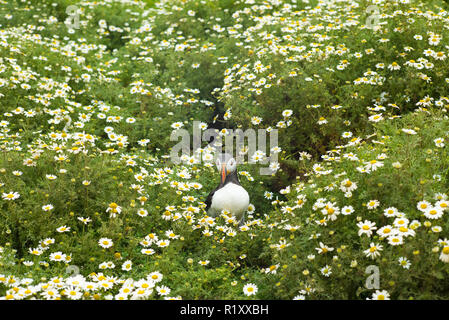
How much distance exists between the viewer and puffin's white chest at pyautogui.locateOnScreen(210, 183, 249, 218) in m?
4.61

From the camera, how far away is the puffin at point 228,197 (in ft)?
15.1
